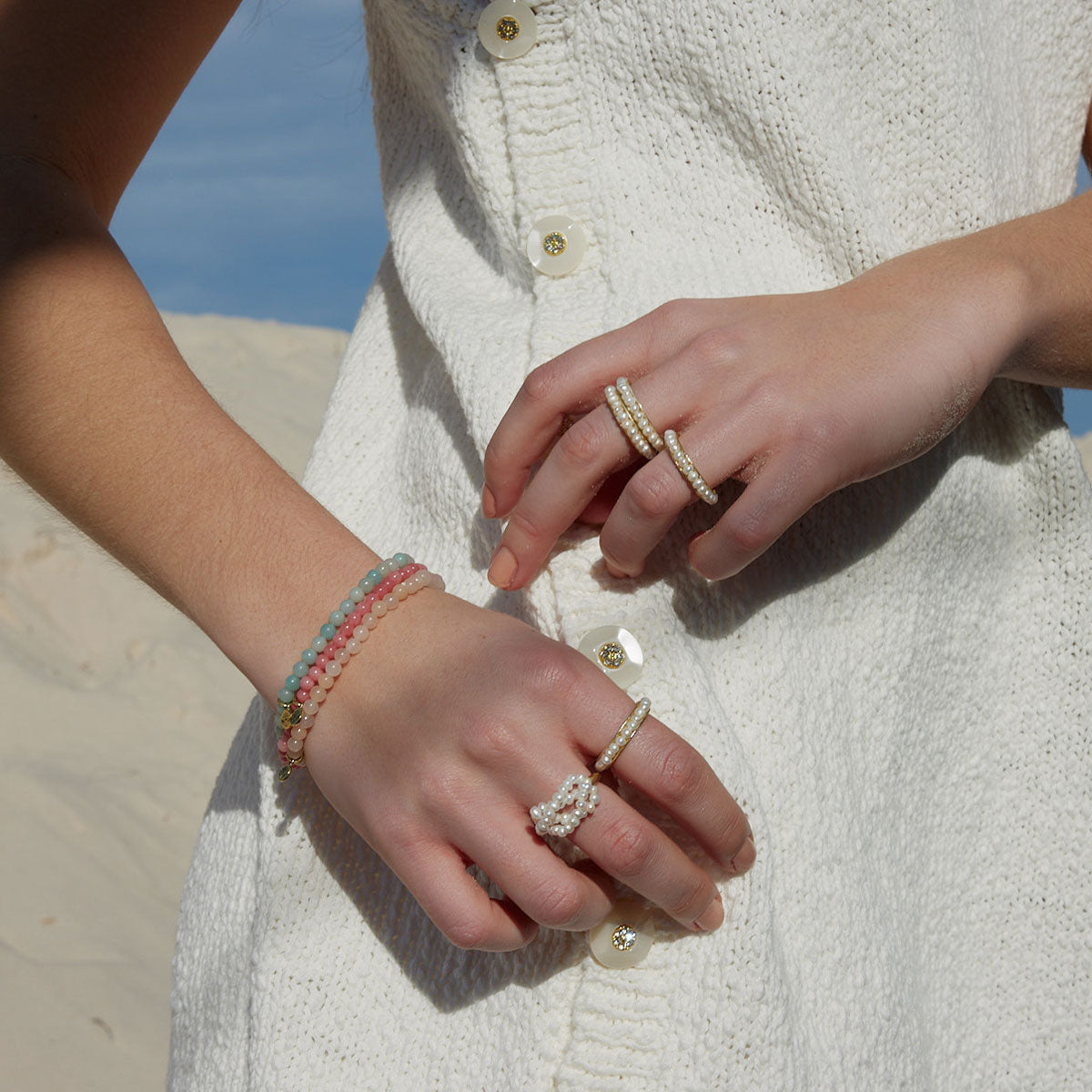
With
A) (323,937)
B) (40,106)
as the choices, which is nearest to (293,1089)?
(323,937)

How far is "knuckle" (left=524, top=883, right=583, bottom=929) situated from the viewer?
2.42 feet

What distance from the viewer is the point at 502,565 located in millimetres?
847

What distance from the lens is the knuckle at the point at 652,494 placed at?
0.77 m

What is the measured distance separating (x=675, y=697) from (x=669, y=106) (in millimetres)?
502

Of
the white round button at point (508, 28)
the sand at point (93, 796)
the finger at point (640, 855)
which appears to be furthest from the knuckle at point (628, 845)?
the sand at point (93, 796)

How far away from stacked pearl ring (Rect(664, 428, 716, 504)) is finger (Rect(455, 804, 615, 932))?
0.67 ft

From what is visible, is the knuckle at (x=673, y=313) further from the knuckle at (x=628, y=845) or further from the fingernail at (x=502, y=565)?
the knuckle at (x=628, y=845)

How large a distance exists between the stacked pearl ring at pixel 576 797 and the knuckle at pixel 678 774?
28 millimetres

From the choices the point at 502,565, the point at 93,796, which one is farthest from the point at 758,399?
the point at 93,796

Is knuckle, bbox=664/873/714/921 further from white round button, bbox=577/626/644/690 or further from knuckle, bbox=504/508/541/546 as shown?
knuckle, bbox=504/508/541/546

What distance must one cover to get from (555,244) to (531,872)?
51cm

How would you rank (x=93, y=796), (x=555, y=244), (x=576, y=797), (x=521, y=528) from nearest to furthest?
1. (x=576, y=797)
2. (x=521, y=528)
3. (x=555, y=244)
4. (x=93, y=796)

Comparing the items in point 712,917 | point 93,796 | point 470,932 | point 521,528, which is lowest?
point 93,796

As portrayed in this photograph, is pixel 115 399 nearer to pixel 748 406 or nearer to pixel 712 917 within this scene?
pixel 748 406
